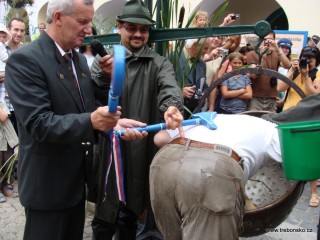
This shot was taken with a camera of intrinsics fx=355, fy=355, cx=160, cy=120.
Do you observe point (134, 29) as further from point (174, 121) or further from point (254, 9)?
point (254, 9)

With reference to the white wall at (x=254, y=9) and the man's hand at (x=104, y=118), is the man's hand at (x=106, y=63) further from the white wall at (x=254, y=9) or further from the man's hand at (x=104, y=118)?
the white wall at (x=254, y=9)

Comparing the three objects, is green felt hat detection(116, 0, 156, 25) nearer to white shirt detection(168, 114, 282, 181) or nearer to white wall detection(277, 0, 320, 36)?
white shirt detection(168, 114, 282, 181)

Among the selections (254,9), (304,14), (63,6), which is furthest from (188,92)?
(254,9)

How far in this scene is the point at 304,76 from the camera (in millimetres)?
4277

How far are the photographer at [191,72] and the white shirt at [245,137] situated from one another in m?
1.18

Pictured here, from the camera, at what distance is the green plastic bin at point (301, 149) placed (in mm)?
1779

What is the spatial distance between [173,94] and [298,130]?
84cm

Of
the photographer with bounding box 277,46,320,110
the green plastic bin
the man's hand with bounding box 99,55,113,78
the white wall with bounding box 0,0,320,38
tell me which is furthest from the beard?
the white wall with bounding box 0,0,320,38

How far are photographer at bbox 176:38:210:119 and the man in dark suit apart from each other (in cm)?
118

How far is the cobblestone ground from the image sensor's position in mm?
3484

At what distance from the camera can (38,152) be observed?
1.88 meters

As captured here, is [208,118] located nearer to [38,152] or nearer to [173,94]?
[173,94]

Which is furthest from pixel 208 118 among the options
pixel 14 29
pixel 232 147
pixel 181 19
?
pixel 14 29

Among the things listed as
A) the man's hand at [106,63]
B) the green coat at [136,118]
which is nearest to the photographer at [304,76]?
the green coat at [136,118]
